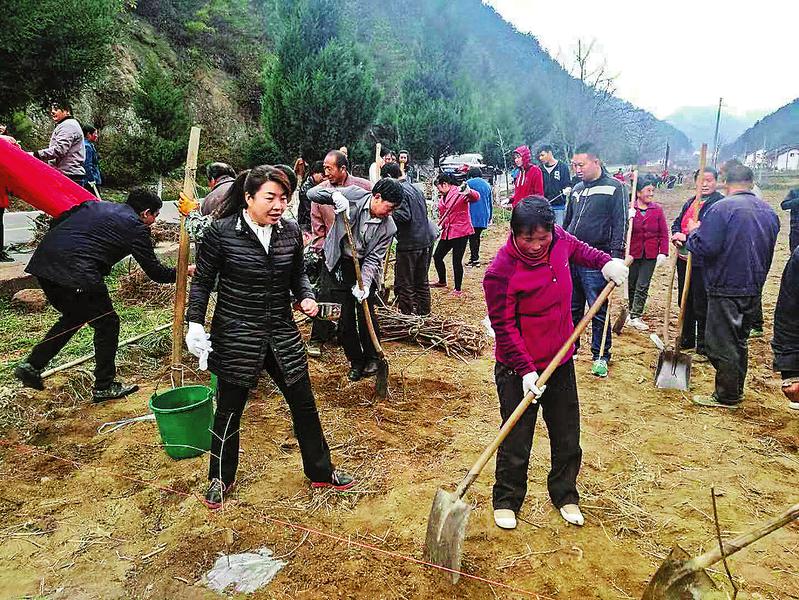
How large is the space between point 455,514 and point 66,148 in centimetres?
668

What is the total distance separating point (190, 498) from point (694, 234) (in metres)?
4.00

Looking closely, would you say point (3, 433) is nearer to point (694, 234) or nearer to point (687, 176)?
point (694, 234)

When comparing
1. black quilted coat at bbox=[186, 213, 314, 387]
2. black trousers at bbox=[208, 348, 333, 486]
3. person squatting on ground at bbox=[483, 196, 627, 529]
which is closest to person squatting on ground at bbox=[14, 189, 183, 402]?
black quilted coat at bbox=[186, 213, 314, 387]

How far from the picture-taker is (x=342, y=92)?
1576cm

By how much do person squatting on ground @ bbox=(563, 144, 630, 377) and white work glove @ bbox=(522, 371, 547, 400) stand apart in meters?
2.42

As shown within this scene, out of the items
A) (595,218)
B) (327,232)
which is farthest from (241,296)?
(595,218)

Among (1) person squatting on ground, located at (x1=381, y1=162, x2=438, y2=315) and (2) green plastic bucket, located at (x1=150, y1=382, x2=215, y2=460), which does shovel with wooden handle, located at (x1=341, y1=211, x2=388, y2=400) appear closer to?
(2) green plastic bucket, located at (x1=150, y1=382, x2=215, y2=460)

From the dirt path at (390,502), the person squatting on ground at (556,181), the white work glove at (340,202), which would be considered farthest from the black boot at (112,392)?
the person squatting on ground at (556,181)

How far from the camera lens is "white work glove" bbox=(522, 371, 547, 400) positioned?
253 centimetres

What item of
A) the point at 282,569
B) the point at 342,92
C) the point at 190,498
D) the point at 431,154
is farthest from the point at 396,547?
the point at 431,154

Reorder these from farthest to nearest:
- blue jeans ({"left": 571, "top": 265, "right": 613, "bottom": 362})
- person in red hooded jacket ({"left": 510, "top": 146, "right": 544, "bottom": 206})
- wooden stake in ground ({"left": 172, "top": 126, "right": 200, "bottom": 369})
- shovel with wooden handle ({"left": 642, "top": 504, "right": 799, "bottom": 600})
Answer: person in red hooded jacket ({"left": 510, "top": 146, "right": 544, "bottom": 206}) → blue jeans ({"left": 571, "top": 265, "right": 613, "bottom": 362}) → wooden stake in ground ({"left": 172, "top": 126, "right": 200, "bottom": 369}) → shovel with wooden handle ({"left": 642, "top": 504, "right": 799, "bottom": 600})

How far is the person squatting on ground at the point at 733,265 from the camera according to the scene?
13.5ft

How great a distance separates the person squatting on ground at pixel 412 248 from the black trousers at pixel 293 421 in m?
Result: 3.31

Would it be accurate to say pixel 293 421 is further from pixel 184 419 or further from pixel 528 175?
pixel 528 175
